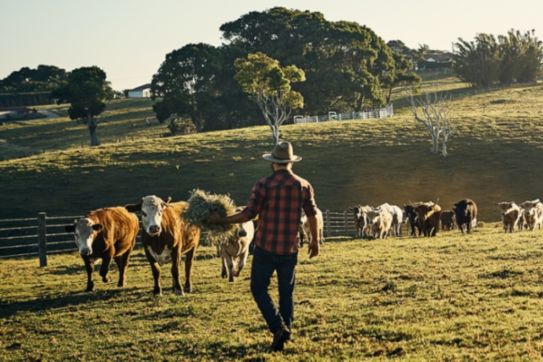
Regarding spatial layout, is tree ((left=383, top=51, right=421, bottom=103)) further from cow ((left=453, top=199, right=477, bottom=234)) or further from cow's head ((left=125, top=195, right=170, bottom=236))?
cow's head ((left=125, top=195, right=170, bottom=236))

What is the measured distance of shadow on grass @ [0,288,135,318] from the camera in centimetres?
1381

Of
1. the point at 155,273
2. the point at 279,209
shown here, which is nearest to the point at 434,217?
the point at 155,273

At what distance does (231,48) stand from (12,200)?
47168 millimetres

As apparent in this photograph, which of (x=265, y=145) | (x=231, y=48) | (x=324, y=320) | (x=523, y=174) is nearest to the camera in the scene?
(x=324, y=320)

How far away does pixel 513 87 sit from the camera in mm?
114062

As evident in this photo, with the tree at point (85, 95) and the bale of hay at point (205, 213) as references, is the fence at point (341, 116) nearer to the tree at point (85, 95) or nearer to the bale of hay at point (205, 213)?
the tree at point (85, 95)

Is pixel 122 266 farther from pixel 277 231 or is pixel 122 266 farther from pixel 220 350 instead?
pixel 277 231

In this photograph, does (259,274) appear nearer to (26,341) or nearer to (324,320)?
(324,320)

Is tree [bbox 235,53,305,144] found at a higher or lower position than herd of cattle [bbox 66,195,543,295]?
higher

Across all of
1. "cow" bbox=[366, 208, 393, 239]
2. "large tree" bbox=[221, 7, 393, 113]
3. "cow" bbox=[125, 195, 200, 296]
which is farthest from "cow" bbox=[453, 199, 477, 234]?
"large tree" bbox=[221, 7, 393, 113]

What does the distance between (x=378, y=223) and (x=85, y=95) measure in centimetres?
6412

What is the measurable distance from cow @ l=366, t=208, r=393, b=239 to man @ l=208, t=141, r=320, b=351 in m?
22.0

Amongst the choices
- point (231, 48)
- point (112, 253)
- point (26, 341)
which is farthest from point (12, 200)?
point (231, 48)

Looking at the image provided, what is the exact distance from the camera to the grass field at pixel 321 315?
910 centimetres
